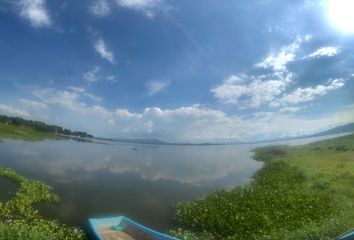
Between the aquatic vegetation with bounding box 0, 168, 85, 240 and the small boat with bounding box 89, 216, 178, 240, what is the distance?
42.9 inches

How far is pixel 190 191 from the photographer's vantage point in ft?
98.7

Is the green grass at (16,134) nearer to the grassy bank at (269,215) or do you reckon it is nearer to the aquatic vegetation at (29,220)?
the aquatic vegetation at (29,220)

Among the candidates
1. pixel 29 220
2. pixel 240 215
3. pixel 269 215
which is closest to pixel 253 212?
pixel 269 215

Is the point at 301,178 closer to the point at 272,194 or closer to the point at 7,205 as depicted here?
the point at 272,194

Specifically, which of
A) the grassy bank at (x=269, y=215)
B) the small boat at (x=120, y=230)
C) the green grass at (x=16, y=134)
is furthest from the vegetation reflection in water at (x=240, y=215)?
the green grass at (x=16, y=134)

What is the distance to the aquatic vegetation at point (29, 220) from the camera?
11.0 m

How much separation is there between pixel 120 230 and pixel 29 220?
5.63 m

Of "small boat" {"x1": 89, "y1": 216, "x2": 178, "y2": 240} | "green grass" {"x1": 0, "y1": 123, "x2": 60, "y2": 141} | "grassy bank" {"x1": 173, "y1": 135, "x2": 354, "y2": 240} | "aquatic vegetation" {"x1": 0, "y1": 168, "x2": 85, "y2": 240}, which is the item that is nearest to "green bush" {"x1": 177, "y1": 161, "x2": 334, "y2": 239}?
"grassy bank" {"x1": 173, "y1": 135, "x2": 354, "y2": 240}

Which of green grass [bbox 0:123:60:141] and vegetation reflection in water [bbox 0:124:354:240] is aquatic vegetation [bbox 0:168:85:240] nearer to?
vegetation reflection in water [bbox 0:124:354:240]

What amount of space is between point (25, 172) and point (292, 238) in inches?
1145

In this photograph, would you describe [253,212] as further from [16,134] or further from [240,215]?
[16,134]

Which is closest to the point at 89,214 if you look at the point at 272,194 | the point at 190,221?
the point at 190,221

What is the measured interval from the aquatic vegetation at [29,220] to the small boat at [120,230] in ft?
3.57

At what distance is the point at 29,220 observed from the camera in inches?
640
